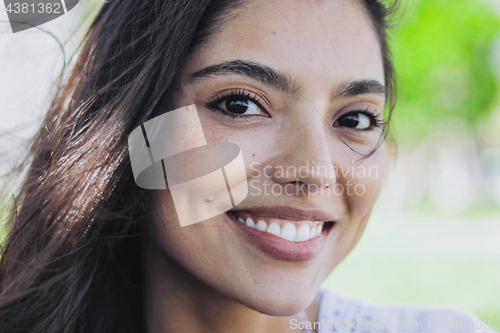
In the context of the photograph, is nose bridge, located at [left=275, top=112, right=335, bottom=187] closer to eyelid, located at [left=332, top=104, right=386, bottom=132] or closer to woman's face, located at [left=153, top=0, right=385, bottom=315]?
woman's face, located at [left=153, top=0, right=385, bottom=315]

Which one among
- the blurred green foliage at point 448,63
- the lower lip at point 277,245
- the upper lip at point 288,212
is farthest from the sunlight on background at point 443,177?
the lower lip at point 277,245

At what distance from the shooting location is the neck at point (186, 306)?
154 cm

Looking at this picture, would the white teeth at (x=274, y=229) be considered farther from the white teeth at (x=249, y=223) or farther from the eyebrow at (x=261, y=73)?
the eyebrow at (x=261, y=73)

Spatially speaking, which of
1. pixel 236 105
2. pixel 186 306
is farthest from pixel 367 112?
pixel 186 306

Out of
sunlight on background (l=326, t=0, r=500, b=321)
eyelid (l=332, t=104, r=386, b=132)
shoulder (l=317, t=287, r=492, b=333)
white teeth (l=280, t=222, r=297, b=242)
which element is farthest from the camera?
sunlight on background (l=326, t=0, r=500, b=321)

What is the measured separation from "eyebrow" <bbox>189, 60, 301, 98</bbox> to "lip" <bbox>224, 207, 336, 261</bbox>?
1.28 ft

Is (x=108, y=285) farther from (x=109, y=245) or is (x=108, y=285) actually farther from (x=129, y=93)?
(x=129, y=93)

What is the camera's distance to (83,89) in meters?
1.53

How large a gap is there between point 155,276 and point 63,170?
542mm

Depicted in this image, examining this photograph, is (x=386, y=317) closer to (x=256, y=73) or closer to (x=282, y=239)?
(x=282, y=239)

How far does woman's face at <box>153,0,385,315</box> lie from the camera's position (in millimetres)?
1334

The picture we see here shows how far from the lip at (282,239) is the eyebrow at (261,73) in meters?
0.39

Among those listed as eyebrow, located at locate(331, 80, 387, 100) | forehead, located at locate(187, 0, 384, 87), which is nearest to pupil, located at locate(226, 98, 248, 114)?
forehead, located at locate(187, 0, 384, 87)

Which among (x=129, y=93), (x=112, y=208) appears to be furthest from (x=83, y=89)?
(x=112, y=208)
